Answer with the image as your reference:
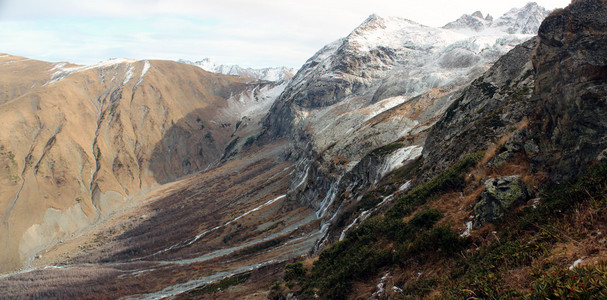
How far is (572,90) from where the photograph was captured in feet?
40.7

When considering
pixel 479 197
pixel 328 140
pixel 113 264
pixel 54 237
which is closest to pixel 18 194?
pixel 54 237

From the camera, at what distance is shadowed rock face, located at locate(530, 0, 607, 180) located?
37.0ft

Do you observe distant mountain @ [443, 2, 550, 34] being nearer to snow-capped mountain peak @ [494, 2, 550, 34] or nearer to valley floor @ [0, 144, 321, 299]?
snow-capped mountain peak @ [494, 2, 550, 34]

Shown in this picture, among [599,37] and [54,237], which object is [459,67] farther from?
[54,237]

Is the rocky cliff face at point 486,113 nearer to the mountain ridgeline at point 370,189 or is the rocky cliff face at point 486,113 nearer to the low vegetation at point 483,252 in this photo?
the mountain ridgeline at point 370,189

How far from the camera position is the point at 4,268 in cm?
10819

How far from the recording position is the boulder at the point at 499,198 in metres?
12.0

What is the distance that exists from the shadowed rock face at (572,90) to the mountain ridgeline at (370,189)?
55 mm

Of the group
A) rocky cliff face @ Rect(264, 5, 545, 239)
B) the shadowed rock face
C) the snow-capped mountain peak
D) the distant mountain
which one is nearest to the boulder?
the shadowed rock face

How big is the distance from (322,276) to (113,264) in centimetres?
8997

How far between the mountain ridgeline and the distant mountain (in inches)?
40.1

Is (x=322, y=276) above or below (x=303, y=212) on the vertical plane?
above

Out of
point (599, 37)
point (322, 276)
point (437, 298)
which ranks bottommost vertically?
point (322, 276)

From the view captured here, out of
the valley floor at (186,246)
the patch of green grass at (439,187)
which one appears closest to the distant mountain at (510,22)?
the valley floor at (186,246)
